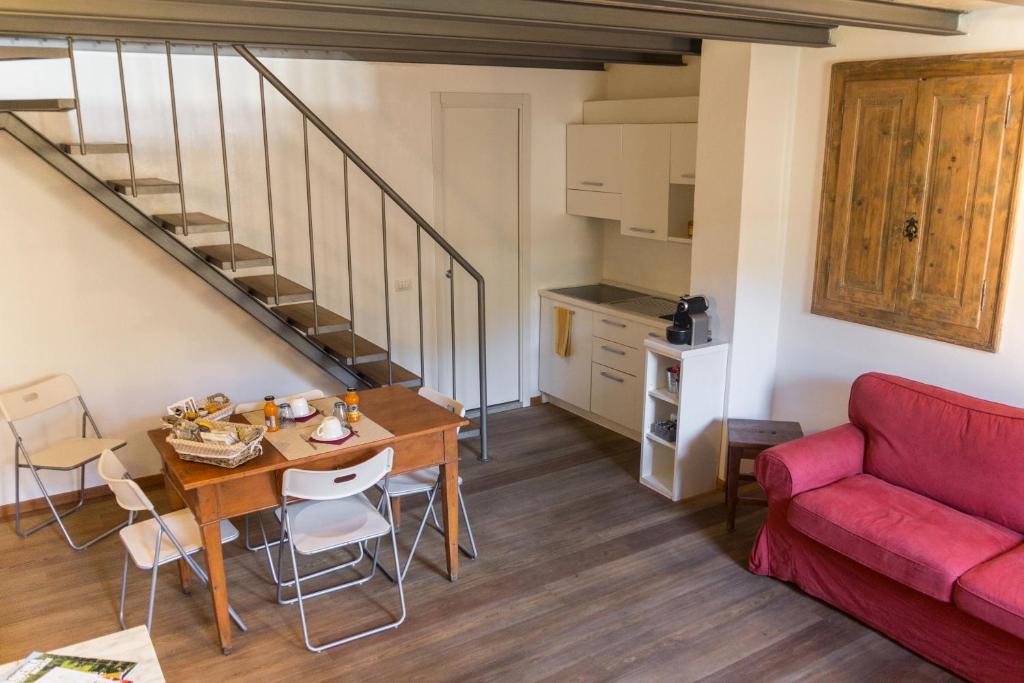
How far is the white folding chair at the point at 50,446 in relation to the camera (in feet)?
13.7

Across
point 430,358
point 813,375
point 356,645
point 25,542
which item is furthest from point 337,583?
point 813,375

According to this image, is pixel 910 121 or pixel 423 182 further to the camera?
pixel 423 182

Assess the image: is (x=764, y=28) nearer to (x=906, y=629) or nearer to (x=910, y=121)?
(x=910, y=121)

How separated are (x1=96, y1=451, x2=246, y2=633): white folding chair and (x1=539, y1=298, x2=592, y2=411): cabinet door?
303cm

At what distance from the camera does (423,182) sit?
5.46 m

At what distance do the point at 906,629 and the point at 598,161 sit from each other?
3.57 metres

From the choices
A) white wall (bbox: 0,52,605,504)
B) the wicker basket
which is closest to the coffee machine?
white wall (bbox: 0,52,605,504)

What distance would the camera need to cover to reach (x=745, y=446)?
418 cm

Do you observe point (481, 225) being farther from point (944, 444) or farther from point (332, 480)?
point (944, 444)

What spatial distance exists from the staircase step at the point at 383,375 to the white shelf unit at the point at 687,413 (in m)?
1.36

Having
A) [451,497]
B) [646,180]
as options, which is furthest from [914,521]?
[646,180]

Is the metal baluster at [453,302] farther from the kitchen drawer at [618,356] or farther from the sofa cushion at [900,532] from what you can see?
the sofa cushion at [900,532]

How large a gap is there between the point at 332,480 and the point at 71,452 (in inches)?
78.2

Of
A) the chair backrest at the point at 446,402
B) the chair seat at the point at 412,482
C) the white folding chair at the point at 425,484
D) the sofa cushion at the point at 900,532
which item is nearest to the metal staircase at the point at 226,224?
the chair backrest at the point at 446,402
